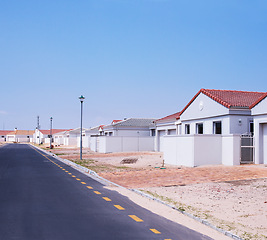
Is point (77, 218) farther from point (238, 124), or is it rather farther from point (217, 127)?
point (217, 127)

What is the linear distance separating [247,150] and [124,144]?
23.5 m

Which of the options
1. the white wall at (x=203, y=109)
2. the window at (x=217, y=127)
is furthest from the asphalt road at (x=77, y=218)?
the window at (x=217, y=127)

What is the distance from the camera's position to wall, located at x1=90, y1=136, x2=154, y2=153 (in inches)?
1663

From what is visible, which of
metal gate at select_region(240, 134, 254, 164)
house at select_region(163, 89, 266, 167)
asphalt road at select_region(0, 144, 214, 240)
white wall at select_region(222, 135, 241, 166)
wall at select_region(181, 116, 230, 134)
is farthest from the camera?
wall at select_region(181, 116, 230, 134)

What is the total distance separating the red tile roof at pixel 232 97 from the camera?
971 inches

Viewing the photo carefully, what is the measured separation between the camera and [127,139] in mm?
44094

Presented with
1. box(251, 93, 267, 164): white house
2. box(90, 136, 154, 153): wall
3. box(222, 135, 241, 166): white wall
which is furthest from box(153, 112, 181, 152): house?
box(251, 93, 267, 164): white house

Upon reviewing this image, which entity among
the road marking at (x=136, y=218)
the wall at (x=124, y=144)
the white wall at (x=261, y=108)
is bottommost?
the road marking at (x=136, y=218)

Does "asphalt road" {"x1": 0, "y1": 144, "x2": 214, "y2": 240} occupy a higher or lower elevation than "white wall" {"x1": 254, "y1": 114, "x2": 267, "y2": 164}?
lower

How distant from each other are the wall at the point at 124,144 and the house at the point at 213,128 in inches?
515

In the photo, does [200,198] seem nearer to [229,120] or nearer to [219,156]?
[219,156]

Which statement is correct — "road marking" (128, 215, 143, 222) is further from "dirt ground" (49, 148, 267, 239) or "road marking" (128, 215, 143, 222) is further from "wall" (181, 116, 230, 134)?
"wall" (181, 116, 230, 134)

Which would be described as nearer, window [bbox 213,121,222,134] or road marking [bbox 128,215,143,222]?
road marking [bbox 128,215,143,222]

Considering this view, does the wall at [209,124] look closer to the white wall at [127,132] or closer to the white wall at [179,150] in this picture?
the white wall at [179,150]
